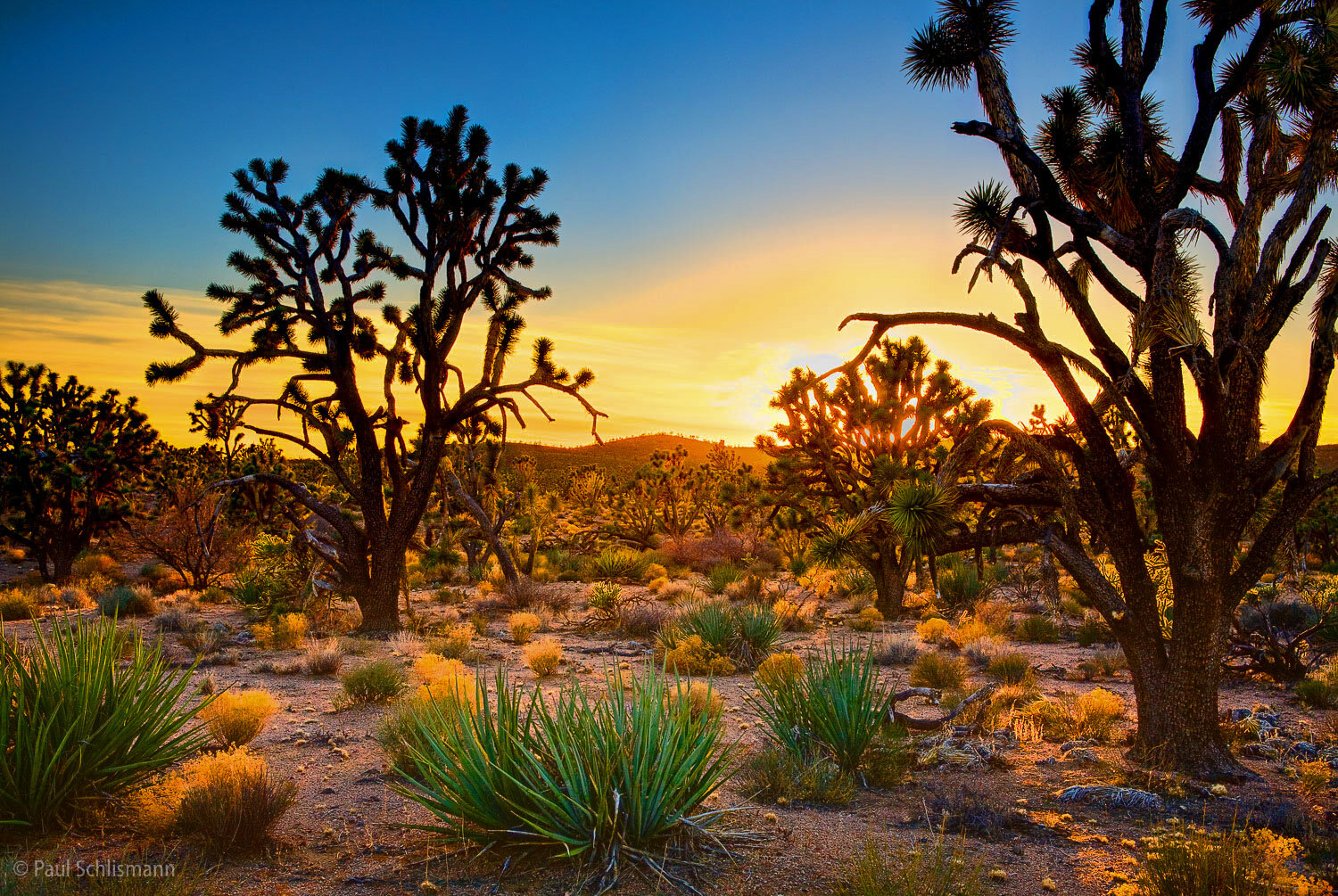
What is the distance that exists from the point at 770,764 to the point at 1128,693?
6463mm

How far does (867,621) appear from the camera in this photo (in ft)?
50.5

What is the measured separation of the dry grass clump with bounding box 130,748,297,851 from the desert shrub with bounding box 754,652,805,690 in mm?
4196

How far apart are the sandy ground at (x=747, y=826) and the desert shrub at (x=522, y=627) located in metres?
5.46

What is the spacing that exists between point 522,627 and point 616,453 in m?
68.0

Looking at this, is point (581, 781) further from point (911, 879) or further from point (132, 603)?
point (132, 603)

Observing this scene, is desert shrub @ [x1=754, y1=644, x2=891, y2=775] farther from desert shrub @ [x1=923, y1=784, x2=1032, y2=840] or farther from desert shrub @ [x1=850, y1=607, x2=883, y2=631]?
desert shrub @ [x1=850, y1=607, x2=883, y2=631]

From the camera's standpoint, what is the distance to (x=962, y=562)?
62.6 feet

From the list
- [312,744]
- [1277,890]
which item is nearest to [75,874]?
[312,744]

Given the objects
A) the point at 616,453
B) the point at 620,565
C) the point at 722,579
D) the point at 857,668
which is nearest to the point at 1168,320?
the point at 857,668

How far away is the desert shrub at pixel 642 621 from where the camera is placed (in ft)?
48.2

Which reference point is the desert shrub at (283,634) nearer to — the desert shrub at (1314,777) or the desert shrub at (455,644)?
the desert shrub at (455,644)

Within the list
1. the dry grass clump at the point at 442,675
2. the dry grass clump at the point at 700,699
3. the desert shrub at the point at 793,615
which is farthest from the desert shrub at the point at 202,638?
the desert shrub at the point at 793,615

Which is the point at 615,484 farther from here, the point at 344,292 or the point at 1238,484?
the point at 1238,484

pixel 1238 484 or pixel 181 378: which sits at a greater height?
pixel 181 378
